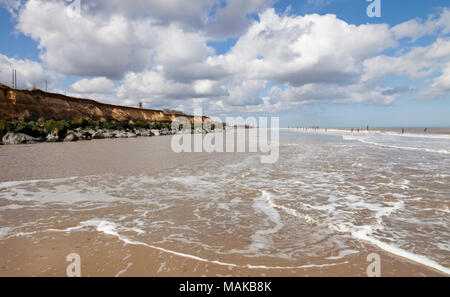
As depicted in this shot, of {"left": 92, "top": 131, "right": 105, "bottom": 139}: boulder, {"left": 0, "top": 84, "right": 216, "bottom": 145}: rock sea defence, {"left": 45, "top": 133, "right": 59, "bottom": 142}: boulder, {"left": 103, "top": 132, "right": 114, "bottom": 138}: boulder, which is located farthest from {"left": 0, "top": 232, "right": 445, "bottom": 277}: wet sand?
{"left": 103, "top": 132, "right": 114, "bottom": 138}: boulder

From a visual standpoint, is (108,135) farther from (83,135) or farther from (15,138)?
(15,138)

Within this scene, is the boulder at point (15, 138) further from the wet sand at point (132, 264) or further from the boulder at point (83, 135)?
the wet sand at point (132, 264)

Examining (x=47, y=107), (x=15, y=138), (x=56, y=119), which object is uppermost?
(x=47, y=107)

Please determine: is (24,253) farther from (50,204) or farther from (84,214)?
(50,204)

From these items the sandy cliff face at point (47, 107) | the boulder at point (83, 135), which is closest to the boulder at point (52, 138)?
the boulder at point (83, 135)

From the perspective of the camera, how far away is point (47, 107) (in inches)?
1917

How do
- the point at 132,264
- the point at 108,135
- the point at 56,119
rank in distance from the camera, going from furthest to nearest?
the point at 56,119 → the point at 108,135 → the point at 132,264

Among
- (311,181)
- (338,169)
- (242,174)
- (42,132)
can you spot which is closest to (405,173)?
(338,169)

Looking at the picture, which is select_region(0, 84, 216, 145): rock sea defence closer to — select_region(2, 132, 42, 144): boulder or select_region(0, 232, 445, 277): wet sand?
select_region(2, 132, 42, 144): boulder

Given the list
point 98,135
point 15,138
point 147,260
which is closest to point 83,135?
point 98,135

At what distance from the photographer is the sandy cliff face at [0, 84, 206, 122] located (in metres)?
41.0

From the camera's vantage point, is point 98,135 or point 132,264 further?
point 98,135

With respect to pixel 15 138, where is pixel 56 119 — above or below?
above

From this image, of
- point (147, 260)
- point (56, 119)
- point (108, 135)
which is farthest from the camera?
point (56, 119)
